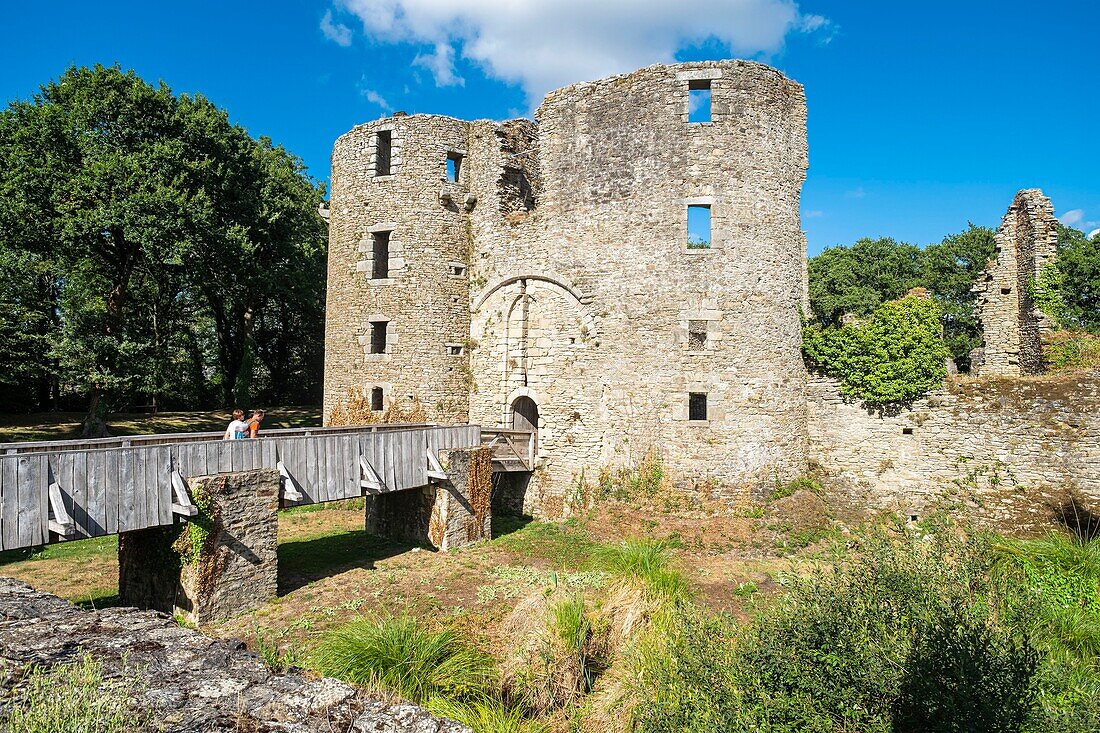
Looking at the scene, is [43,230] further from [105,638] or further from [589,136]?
[105,638]

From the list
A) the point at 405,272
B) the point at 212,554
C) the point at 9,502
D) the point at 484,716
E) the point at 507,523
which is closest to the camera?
the point at 484,716

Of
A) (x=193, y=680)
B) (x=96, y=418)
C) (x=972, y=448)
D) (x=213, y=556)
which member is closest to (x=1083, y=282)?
(x=972, y=448)

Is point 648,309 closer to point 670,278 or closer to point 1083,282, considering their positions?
point 670,278

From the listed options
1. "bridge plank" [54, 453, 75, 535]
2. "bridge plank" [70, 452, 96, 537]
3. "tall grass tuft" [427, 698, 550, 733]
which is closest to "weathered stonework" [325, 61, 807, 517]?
"tall grass tuft" [427, 698, 550, 733]

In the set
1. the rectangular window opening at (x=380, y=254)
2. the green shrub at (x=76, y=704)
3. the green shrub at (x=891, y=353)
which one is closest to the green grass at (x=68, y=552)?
the rectangular window opening at (x=380, y=254)

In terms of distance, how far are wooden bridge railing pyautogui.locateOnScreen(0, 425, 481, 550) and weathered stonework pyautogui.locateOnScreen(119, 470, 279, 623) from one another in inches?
13.2

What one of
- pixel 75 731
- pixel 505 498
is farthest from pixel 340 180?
pixel 75 731

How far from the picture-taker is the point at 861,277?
1222 inches

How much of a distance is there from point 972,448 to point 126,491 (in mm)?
16249

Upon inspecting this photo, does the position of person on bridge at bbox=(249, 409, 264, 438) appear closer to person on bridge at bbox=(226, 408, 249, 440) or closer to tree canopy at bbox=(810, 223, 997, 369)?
person on bridge at bbox=(226, 408, 249, 440)

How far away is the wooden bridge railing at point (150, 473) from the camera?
770 centimetres

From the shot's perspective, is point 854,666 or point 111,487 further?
point 111,487

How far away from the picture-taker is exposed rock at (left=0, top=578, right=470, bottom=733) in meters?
3.61

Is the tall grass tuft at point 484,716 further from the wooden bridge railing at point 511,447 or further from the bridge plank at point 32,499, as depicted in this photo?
the wooden bridge railing at point 511,447
